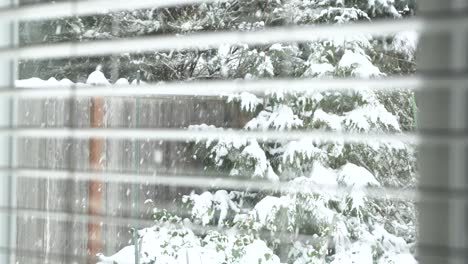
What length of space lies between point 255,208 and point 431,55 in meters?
0.63

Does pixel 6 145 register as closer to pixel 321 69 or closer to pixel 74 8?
pixel 74 8

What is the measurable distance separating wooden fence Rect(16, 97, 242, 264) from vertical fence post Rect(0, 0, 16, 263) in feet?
0.07

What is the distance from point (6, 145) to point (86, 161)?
198mm

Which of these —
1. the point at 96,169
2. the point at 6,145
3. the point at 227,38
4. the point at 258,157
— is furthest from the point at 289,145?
the point at 6,145

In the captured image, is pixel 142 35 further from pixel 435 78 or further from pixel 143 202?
pixel 435 78

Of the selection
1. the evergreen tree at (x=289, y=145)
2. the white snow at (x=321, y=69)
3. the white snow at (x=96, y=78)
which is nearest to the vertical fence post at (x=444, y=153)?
the evergreen tree at (x=289, y=145)

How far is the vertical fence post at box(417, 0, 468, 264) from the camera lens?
35.9 inches

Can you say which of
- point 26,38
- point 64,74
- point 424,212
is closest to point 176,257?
point 64,74

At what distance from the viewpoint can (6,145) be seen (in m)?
1.61

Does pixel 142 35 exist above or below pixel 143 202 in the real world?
above

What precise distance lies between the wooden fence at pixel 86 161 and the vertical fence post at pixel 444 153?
60 centimetres

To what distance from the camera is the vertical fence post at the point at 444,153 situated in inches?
35.9

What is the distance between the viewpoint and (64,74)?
1.59 meters

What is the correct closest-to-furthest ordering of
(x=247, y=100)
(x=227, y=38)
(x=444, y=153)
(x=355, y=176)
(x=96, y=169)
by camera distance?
(x=444, y=153) → (x=227, y=38) → (x=355, y=176) → (x=247, y=100) → (x=96, y=169)
